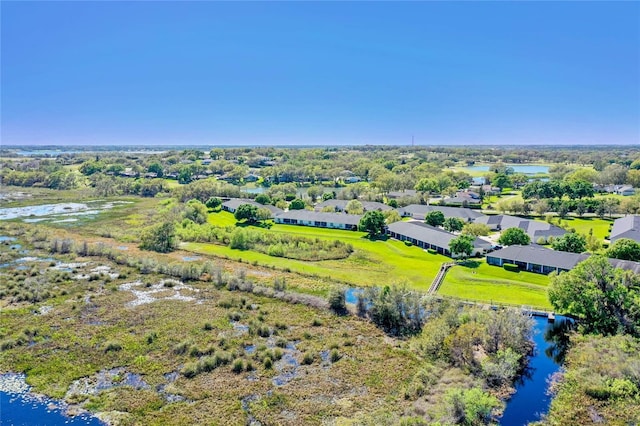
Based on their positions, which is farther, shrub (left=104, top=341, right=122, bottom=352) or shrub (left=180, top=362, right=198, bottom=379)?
shrub (left=104, top=341, right=122, bottom=352)

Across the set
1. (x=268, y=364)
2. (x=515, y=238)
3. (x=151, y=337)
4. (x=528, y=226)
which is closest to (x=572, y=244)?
(x=515, y=238)

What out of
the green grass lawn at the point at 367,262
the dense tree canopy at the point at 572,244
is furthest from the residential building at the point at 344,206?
the dense tree canopy at the point at 572,244

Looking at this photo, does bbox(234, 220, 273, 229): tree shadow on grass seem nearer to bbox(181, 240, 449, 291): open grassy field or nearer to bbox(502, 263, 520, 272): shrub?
bbox(181, 240, 449, 291): open grassy field

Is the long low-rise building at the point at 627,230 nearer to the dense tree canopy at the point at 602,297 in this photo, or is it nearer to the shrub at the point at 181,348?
the dense tree canopy at the point at 602,297

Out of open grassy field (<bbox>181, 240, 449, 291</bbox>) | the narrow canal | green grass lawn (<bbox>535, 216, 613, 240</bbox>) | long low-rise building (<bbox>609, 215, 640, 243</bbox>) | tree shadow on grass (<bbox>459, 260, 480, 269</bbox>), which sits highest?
long low-rise building (<bbox>609, 215, 640, 243</bbox>)

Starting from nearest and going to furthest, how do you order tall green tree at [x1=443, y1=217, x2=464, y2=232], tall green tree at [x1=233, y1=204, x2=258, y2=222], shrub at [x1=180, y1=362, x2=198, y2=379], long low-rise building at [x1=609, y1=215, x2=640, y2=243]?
shrub at [x1=180, y1=362, x2=198, y2=379] → long low-rise building at [x1=609, y1=215, x2=640, y2=243] → tall green tree at [x1=443, y1=217, x2=464, y2=232] → tall green tree at [x1=233, y1=204, x2=258, y2=222]

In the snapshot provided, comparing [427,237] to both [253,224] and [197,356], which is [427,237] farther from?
[197,356]

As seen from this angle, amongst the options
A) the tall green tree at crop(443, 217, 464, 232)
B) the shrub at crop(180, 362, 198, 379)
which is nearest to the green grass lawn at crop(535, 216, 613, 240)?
the tall green tree at crop(443, 217, 464, 232)
